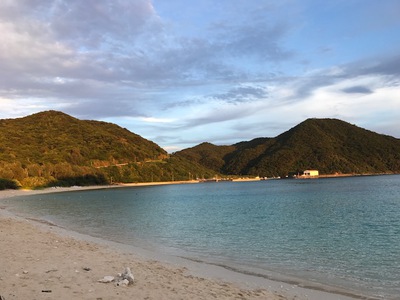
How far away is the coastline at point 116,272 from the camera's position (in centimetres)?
1083

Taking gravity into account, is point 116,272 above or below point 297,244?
above

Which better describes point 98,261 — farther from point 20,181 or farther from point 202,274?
point 20,181

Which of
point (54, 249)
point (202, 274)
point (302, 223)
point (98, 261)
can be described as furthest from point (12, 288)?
point (302, 223)

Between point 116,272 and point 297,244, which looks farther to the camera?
point 297,244

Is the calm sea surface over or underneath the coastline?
underneath

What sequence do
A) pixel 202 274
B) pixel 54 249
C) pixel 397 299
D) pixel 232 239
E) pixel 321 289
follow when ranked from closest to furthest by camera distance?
pixel 397 299
pixel 321 289
pixel 202 274
pixel 54 249
pixel 232 239

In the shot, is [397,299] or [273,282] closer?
[397,299]

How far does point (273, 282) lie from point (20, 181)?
4757 inches

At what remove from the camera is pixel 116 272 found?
1401cm

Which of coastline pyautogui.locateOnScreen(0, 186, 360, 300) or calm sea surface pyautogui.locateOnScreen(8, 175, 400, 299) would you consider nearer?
coastline pyautogui.locateOnScreen(0, 186, 360, 300)

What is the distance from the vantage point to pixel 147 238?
26578 millimetres

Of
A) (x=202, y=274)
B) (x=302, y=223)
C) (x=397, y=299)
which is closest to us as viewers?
(x=397, y=299)

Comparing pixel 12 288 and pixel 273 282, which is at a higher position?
pixel 12 288

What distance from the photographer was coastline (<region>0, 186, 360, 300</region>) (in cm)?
1083
